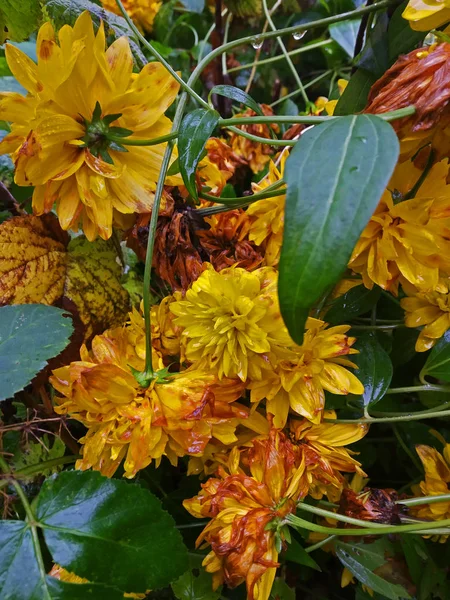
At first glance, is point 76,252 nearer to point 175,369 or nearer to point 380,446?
point 175,369

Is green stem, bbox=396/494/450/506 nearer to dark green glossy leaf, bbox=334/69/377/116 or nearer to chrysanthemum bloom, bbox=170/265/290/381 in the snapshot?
chrysanthemum bloom, bbox=170/265/290/381

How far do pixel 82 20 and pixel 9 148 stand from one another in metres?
0.11

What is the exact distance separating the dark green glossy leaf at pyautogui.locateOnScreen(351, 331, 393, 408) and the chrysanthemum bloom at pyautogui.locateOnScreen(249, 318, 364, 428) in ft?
0.14

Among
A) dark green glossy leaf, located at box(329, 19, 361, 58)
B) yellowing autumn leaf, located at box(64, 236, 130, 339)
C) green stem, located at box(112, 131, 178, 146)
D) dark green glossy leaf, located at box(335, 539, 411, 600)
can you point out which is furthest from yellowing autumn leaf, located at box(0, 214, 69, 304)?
dark green glossy leaf, located at box(329, 19, 361, 58)

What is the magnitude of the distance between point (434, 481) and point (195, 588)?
23cm

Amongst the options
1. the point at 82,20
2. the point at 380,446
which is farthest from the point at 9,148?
the point at 380,446

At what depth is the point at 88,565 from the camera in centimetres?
31

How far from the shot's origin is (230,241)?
44cm

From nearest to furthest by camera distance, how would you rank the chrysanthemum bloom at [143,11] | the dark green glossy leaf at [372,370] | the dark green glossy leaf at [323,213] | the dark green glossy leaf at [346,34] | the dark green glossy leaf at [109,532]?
the dark green glossy leaf at [323,213] < the dark green glossy leaf at [109,532] < the dark green glossy leaf at [372,370] < the dark green glossy leaf at [346,34] < the chrysanthemum bloom at [143,11]

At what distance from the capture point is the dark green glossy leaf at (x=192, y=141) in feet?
1.12

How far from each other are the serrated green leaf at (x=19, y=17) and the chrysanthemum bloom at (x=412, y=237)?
0.40 metres

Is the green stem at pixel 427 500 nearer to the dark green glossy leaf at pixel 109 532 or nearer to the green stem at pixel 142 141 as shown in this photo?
the dark green glossy leaf at pixel 109 532

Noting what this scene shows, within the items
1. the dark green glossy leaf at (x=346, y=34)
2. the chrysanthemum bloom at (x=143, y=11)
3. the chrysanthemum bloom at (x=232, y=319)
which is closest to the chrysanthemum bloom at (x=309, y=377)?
the chrysanthemum bloom at (x=232, y=319)

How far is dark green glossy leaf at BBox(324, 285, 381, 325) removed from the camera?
426 mm
